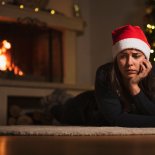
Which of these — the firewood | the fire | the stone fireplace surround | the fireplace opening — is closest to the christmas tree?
the stone fireplace surround

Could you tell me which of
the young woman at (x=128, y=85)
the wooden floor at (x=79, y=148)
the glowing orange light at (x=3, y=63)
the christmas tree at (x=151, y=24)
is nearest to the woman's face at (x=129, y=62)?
the young woman at (x=128, y=85)

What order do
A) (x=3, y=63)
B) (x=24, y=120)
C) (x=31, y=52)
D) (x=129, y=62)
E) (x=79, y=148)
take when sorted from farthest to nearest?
1. (x=31, y=52)
2. (x=3, y=63)
3. (x=24, y=120)
4. (x=129, y=62)
5. (x=79, y=148)

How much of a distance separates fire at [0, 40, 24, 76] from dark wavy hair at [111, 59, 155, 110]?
1507 mm

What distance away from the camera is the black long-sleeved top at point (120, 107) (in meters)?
1.43

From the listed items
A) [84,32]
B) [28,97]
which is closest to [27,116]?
[28,97]

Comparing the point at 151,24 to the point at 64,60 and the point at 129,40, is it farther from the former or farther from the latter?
the point at 129,40

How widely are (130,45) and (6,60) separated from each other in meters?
1.61

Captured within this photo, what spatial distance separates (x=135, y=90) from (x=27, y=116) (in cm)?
129

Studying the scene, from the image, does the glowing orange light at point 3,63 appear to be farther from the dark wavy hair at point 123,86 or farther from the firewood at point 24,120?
the dark wavy hair at point 123,86

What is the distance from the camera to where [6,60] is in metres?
2.90

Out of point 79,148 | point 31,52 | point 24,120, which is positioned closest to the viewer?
point 79,148

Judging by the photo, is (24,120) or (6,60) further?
(6,60)

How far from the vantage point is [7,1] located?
9.43ft

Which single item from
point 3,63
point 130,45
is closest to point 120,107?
point 130,45
